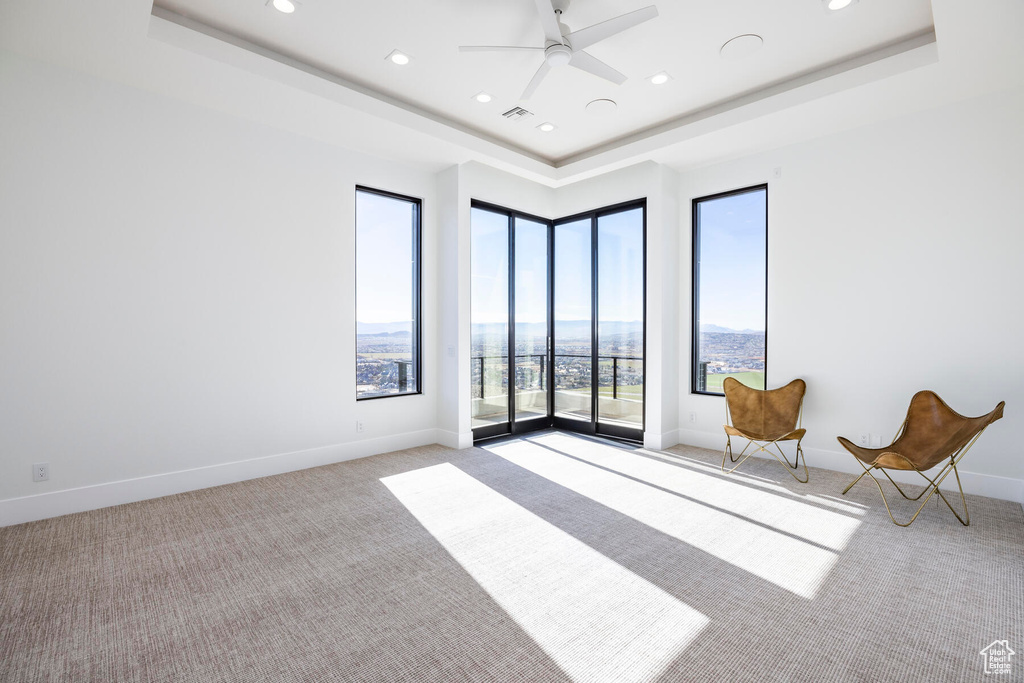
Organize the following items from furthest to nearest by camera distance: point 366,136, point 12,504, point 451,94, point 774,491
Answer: point 366,136
point 451,94
point 774,491
point 12,504

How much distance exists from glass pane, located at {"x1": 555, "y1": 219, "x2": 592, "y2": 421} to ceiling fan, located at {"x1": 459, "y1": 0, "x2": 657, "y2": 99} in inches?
106

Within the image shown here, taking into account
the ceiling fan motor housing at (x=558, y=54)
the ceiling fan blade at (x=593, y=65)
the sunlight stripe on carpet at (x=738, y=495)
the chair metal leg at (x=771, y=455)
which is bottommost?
the sunlight stripe on carpet at (x=738, y=495)

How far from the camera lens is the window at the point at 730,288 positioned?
186 inches

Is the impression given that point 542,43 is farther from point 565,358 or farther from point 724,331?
point 565,358

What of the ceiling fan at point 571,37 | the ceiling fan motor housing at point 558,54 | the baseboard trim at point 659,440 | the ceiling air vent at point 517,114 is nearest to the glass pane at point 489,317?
the ceiling air vent at point 517,114

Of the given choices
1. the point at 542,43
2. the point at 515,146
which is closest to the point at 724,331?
the point at 515,146

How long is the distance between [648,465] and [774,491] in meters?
1.06

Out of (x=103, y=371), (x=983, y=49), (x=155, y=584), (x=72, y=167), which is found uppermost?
(x=983, y=49)

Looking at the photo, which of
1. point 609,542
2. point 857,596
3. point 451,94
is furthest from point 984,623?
point 451,94

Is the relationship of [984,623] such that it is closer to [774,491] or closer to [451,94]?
[774,491]

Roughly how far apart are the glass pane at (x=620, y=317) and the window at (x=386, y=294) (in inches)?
85.1

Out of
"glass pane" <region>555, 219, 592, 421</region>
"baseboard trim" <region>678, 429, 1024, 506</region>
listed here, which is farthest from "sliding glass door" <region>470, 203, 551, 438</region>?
"baseboard trim" <region>678, 429, 1024, 506</region>

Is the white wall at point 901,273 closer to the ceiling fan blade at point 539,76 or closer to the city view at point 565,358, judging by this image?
the city view at point 565,358

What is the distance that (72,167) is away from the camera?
3254 mm
